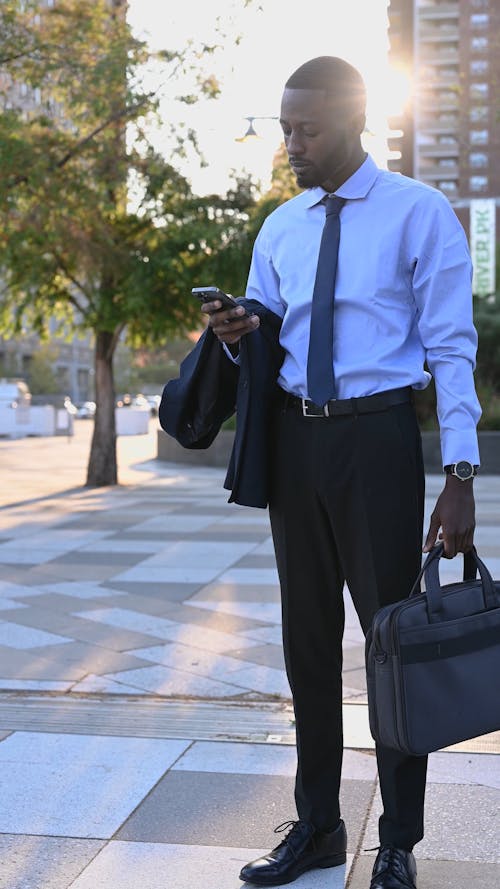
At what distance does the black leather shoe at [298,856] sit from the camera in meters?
3.03

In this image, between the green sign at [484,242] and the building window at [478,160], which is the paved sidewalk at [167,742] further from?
the building window at [478,160]

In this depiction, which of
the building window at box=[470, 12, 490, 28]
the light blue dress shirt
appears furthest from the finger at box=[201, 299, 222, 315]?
the building window at box=[470, 12, 490, 28]

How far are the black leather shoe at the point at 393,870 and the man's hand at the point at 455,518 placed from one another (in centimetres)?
80

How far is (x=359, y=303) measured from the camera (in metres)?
2.89

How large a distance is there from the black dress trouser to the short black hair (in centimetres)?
78

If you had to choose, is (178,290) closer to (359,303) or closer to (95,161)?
(95,161)

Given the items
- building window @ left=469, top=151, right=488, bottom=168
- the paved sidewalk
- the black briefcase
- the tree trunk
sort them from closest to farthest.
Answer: the black briefcase < the paved sidewalk < the tree trunk < building window @ left=469, top=151, right=488, bottom=168

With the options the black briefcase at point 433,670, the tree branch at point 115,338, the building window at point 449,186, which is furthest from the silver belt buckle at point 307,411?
the building window at point 449,186

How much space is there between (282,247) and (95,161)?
12.3 m

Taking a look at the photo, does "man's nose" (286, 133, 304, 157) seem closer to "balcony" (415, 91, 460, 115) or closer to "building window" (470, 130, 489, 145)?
"building window" (470, 130, 489, 145)

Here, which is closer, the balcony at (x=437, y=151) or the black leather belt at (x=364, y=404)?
the black leather belt at (x=364, y=404)

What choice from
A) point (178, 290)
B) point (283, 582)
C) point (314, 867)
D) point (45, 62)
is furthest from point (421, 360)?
point (178, 290)

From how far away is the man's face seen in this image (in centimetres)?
283

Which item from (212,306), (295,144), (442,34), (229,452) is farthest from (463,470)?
(442,34)
